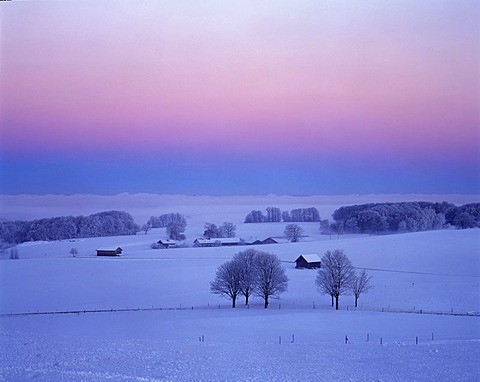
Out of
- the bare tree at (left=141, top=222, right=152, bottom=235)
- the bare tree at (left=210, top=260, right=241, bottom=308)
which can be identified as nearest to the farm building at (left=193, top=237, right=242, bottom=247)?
the bare tree at (left=141, top=222, right=152, bottom=235)

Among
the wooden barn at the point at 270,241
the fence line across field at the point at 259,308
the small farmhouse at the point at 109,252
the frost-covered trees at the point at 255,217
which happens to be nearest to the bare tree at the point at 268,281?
the fence line across field at the point at 259,308

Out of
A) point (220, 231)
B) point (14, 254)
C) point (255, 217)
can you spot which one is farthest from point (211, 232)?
point (14, 254)

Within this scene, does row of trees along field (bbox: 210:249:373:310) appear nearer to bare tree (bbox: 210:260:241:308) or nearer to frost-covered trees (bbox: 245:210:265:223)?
bare tree (bbox: 210:260:241:308)

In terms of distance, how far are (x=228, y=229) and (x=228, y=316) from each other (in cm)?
837

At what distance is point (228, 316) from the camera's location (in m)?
9.92

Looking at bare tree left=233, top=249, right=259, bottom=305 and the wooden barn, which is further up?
the wooden barn

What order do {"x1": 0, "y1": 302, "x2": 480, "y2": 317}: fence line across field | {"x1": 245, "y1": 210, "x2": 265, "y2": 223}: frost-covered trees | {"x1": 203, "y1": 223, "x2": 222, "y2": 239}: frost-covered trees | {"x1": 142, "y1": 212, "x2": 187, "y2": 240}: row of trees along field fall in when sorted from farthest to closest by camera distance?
{"x1": 203, "y1": 223, "x2": 222, "y2": 239}: frost-covered trees
{"x1": 142, "y1": 212, "x2": 187, "y2": 240}: row of trees along field
{"x1": 245, "y1": 210, "x2": 265, "y2": 223}: frost-covered trees
{"x1": 0, "y1": 302, "x2": 480, "y2": 317}: fence line across field

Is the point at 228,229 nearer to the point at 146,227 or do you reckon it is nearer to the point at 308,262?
the point at 146,227

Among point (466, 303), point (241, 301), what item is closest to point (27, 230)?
point (241, 301)

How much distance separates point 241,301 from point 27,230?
276 inches

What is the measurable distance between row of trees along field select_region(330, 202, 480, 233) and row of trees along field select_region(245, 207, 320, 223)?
0.77m

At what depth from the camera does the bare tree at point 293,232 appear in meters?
18.4

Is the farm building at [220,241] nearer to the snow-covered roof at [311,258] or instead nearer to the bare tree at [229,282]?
the snow-covered roof at [311,258]

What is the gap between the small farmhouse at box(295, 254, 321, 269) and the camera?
15.7 m
